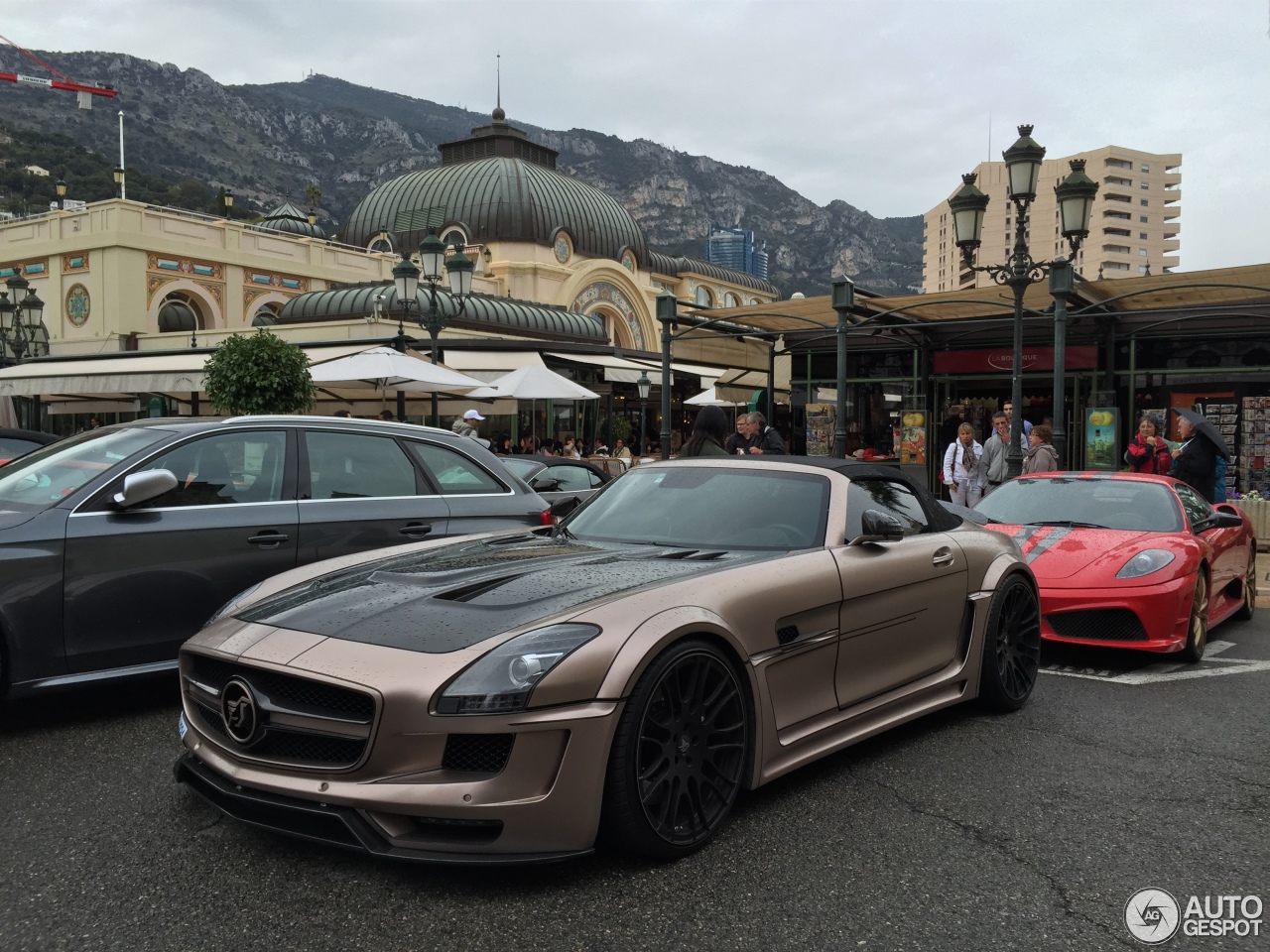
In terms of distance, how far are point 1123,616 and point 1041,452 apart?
499cm

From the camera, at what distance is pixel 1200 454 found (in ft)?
35.4

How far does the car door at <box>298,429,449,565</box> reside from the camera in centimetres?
551

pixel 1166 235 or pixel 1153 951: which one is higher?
pixel 1166 235

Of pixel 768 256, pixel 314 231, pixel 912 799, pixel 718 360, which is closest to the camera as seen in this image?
pixel 912 799

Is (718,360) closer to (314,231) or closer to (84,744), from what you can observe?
(84,744)

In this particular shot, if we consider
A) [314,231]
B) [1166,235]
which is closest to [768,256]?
[1166,235]

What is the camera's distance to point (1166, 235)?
140 metres

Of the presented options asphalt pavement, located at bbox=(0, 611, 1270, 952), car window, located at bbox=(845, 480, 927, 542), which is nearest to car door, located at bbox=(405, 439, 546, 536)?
asphalt pavement, located at bbox=(0, 611, 1270, 952)

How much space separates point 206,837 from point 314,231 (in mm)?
51806

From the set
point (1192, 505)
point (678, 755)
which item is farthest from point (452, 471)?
point (1192, 505)

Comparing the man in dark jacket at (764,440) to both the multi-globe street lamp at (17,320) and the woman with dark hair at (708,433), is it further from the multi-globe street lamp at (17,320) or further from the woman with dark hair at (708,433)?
the multi-globe street lamp at (17,320)

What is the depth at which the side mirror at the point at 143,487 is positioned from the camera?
4.70m

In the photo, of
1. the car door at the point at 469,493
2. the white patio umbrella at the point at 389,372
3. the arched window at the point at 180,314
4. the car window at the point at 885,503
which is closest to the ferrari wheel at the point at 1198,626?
the car window at the point at 885,503

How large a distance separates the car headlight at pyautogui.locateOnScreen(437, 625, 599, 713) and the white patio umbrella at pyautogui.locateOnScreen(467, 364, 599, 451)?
1439 centimetres
